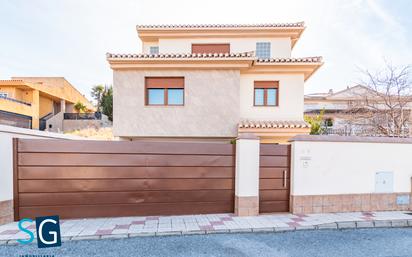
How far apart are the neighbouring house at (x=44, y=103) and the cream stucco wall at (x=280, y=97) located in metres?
18.9

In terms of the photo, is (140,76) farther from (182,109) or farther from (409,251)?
(409,251)

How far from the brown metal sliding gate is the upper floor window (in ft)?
26.2

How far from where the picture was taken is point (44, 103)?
24078mm

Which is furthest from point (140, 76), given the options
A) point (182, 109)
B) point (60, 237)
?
point (60, 237)

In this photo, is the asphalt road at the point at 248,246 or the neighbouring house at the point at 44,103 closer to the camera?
the asphalt road at the point at 248,246

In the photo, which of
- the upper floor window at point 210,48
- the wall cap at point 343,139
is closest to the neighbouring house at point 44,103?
the upper floor window at point 210,48

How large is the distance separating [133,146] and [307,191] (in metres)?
4.84

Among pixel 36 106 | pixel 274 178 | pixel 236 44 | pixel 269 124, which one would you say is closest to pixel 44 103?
pixel 36 106

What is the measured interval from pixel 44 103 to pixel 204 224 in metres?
28.2

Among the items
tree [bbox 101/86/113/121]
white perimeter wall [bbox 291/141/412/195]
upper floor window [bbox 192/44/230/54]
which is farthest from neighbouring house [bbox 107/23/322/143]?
tree [bbox 101/86/113/121]

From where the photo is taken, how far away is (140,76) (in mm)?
8969

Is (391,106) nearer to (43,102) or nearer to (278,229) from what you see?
(278,229)

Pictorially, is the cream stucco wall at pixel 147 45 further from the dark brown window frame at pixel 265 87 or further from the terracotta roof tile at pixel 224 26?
the dark brown window frame at pixel 265 87

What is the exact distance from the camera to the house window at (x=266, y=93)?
1005cm
